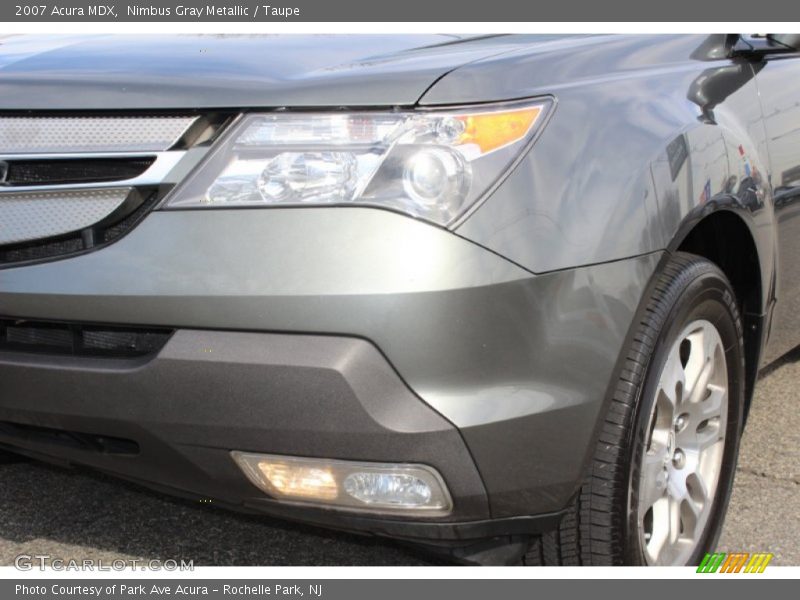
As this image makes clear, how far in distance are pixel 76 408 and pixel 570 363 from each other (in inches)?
37.8

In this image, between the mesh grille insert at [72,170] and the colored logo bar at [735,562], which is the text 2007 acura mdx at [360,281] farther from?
the colored logo bar at [735,562]

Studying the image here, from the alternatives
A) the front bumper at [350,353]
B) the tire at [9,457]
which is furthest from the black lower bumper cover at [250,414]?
the tire at [9,457]

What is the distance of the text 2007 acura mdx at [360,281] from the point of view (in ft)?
6.21

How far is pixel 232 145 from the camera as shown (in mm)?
2016

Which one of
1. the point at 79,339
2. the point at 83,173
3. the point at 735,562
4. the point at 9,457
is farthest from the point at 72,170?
the point at 735,562

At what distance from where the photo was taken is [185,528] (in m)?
2.89

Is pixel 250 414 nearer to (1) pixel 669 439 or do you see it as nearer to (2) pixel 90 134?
(2) pixel 90 134

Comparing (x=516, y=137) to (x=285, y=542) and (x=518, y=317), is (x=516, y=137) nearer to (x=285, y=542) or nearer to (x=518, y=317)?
(x=518, y=317)

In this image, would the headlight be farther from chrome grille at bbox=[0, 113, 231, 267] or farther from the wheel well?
the wheel well

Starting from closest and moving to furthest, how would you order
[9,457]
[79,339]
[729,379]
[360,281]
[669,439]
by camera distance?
[360,281], [79,339], [669,439], [729,379], [9,457]

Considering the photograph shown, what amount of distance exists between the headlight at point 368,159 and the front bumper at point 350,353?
0.17 feet

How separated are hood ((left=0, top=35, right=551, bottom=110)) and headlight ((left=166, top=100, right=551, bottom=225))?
5 centimetres

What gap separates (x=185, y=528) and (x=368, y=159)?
54.5 inches

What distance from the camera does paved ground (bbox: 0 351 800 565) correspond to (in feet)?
9.02
